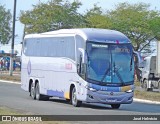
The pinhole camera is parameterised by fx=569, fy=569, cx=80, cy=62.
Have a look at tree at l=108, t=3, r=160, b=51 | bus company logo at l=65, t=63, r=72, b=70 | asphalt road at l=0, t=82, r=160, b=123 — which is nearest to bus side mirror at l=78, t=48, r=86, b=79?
bus company logo at l=65, t=63, r=72, b=70

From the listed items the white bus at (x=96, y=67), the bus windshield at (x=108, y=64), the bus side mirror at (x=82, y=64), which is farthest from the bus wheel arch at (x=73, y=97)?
the bus windshield at (x=108, y=64)

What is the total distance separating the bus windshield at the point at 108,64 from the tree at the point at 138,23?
3961 cm

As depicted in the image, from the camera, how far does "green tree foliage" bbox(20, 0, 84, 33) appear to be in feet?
234

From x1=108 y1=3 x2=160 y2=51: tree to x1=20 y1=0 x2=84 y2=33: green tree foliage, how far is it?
211 inches

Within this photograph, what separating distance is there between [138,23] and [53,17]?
1155cm

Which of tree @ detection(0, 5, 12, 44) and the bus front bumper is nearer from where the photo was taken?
the bus front bumper

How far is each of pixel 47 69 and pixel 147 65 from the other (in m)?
16.2

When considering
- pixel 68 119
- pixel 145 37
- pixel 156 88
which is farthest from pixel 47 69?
pixel 145 37

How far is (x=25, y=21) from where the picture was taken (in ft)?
243

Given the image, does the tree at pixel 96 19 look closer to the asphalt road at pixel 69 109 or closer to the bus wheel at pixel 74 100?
the asphalt road at pixel 69 109

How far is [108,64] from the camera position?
83.9 feet

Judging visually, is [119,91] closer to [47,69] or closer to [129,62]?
[129,62]

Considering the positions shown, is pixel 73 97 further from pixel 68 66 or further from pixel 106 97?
pixel 106 97

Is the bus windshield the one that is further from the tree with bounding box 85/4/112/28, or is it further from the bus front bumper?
the tree with bounding box 85/4/112/28
